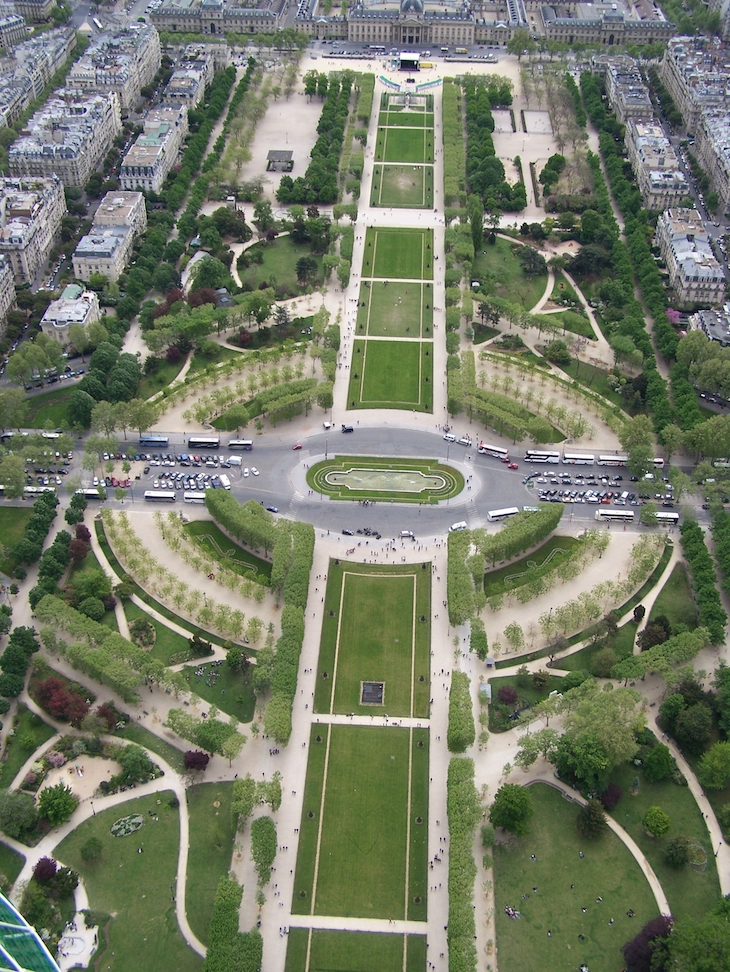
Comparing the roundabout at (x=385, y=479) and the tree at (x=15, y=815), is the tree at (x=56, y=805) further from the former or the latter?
the roundabout at (x=385, y=479)

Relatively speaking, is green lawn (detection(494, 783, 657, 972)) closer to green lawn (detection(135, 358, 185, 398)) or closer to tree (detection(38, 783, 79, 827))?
tree (detection(38, 783, 79, 827))

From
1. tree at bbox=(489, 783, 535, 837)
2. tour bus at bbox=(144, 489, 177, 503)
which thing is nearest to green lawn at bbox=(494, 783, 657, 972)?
tree at bbox=(489, 783, 535, 837)

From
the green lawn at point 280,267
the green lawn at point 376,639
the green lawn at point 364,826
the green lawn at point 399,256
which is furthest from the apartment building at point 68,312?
the green lawn at point 364,826

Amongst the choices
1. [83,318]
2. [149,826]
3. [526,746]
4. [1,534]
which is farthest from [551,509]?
[83,318]

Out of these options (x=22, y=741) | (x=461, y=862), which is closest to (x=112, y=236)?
(x=22, y=741)

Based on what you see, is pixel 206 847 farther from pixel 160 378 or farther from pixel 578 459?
pixel 160 378

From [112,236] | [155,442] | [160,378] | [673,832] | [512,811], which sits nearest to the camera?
[512,811]
